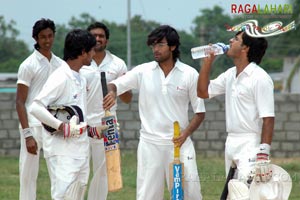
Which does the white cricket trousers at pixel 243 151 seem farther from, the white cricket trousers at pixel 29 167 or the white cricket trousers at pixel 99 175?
the white cricket trousers at pixel 29 167

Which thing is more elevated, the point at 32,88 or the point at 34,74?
the point at 34,74

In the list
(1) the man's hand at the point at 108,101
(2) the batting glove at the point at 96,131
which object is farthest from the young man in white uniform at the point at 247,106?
(2) the batting glove at the point at 96,131

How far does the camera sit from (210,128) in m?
16.0

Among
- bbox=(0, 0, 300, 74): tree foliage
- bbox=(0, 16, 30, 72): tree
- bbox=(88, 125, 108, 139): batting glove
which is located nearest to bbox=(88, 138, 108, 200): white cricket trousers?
bbox=(88, 125, 108, 139): batting glove

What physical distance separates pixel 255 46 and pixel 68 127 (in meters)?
1.84

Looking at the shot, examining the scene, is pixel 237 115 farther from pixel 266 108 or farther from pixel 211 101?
pixel 211 101

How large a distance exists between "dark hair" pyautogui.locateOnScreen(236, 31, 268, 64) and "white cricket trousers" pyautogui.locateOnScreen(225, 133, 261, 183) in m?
0.71

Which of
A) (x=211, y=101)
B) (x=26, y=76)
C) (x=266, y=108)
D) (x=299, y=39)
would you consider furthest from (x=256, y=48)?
(x=299, y=39)

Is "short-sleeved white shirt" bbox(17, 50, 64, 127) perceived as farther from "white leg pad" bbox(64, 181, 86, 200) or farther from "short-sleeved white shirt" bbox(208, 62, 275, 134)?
"short-sleeved white shirt" bbox(208, 62, 275, 134)

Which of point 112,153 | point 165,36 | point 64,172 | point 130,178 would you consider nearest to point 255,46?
point 165,36

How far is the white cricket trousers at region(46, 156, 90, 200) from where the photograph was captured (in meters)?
8.12

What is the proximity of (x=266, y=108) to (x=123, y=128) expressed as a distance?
8.22 m

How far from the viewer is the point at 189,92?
8.85m

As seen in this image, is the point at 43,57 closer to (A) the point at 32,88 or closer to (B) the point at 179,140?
(A) the point at 32,88
